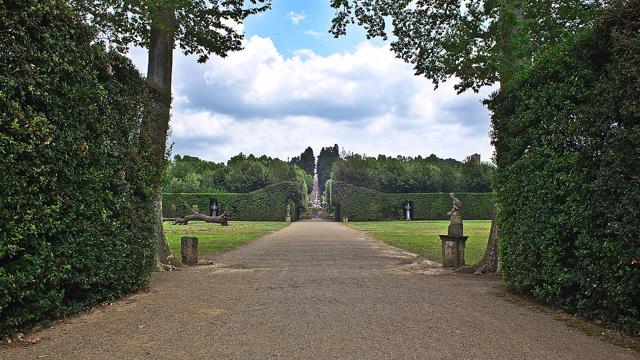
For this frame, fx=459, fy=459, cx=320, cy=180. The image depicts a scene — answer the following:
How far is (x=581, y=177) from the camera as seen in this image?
529cm

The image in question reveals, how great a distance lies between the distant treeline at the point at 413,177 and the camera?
168 ft

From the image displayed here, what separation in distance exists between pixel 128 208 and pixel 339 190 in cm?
3689

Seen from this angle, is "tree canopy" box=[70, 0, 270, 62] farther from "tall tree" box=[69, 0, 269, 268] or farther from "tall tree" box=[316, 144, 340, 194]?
"tall tree" box=[316, 144, 340, 194]

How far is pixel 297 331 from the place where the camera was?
487 centimetres

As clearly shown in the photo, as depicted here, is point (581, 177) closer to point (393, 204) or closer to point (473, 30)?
point (473, 30)

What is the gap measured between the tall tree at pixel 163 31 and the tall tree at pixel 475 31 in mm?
2831

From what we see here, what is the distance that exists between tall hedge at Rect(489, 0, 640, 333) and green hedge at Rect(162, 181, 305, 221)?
36098mm

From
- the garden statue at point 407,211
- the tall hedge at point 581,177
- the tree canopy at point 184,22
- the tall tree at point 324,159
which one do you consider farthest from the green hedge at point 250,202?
the tall tree at point 324,159

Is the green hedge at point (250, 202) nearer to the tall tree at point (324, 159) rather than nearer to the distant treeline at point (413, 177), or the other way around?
the distant treeline at point (413, 177)

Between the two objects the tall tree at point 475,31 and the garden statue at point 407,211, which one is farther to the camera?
the garden statue at point 407,211

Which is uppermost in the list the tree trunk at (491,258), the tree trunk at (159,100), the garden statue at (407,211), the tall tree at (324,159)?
the tall tree at (324,159)

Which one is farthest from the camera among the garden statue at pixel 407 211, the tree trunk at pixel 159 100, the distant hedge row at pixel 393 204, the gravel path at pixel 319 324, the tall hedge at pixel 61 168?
the garden statue at pixel 407 211

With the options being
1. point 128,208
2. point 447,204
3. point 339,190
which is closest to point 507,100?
point 128,208

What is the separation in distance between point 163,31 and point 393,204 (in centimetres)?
3605
